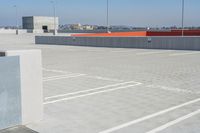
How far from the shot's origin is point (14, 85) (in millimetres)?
5570

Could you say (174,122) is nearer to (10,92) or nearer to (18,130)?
(18,130)

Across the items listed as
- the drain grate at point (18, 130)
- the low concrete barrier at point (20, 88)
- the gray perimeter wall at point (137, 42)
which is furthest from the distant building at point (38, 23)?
the drain grate at point (18, 130)

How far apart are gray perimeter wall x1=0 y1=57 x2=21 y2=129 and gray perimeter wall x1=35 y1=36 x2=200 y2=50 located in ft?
64.6

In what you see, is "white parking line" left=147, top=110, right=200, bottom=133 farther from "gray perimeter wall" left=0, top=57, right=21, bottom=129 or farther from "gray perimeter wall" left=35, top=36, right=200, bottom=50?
"gray perimeter wall" left=35, top=36, right=200, bottom=50

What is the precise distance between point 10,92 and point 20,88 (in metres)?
0.21

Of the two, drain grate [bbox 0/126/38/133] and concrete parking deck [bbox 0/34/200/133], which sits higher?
concrete parking deck [bbox 0/34/200/133]

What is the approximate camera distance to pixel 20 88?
5.68m

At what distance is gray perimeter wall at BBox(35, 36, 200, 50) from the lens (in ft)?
79.3

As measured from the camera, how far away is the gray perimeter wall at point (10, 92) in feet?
→ 17.7

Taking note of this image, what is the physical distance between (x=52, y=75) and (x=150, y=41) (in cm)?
1554

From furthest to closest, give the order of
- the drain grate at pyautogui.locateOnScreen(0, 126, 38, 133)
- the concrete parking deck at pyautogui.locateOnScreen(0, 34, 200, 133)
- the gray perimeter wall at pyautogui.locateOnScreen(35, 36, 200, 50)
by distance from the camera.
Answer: the gray perimeter wall at pyautogui.locateOnScreen(35, 36, 200, 50), the concrete parking deck at pyautogui.locateOnScreen(0, 34, 200, 133), the drain grate at pyautogui.locateOnScreen(0, 126, 38, 133)

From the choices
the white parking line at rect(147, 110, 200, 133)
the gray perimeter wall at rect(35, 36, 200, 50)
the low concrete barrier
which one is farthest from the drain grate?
the gray perimeter wall at rect(35, 36, 200, 50)

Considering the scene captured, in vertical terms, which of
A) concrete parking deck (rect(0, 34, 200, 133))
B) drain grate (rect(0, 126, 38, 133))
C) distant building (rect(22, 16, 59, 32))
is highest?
distant building (rect(22, 16, 59, 32))

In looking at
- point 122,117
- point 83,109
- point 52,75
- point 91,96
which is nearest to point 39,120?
point 83,109
